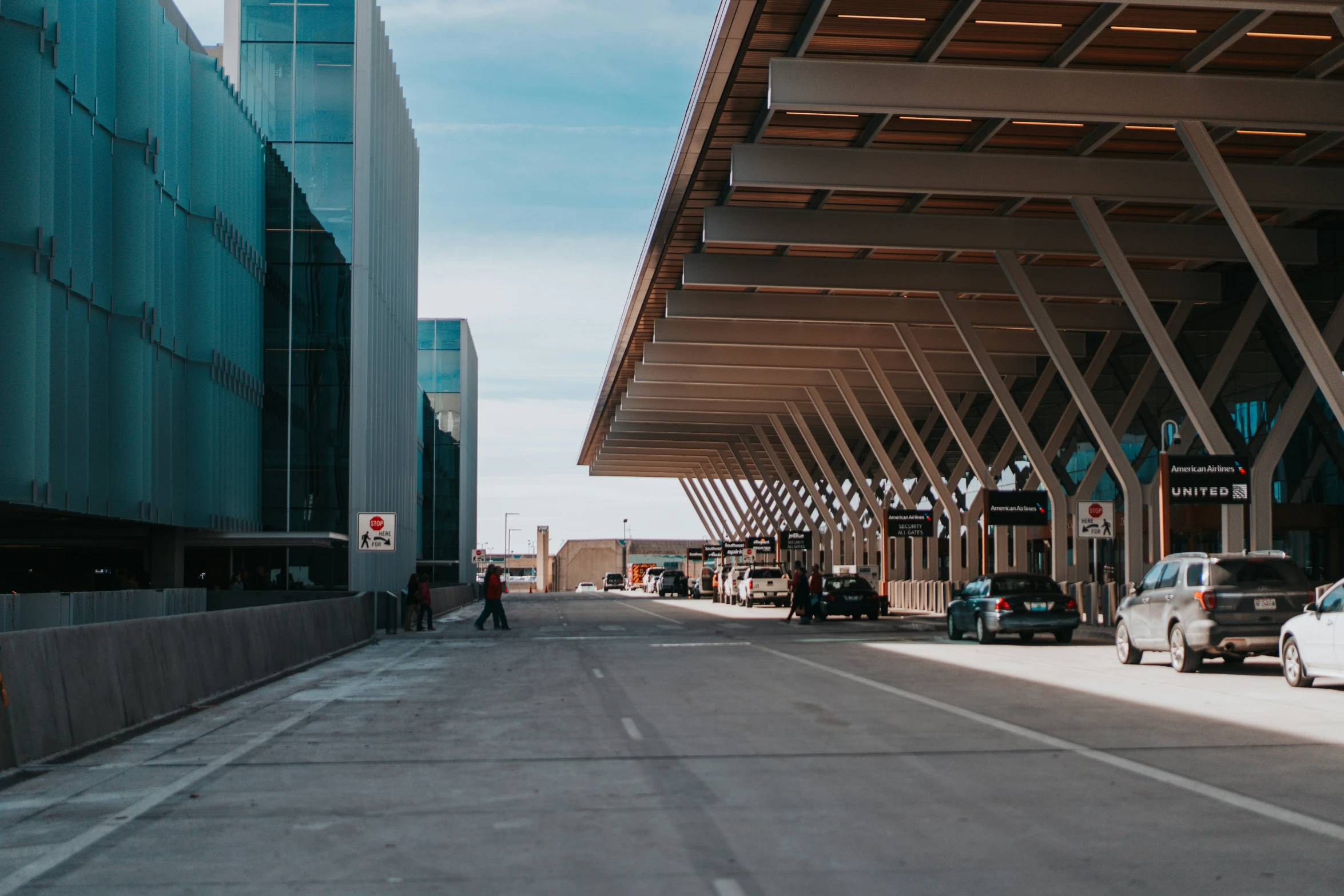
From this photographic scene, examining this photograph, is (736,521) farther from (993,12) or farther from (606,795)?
(606,795)

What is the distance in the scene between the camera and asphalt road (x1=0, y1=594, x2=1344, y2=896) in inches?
287

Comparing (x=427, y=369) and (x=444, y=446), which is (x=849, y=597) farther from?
(x=444, y=446)

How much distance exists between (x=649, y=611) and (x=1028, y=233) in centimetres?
2510

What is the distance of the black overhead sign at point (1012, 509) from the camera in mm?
38188

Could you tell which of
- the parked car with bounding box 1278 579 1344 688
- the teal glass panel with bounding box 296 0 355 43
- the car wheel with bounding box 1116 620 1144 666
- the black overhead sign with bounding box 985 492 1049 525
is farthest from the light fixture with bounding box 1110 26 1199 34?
the teal glass panel with bounding box 296 0 355 43

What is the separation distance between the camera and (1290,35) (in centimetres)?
2341

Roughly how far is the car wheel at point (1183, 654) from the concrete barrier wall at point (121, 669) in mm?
12760

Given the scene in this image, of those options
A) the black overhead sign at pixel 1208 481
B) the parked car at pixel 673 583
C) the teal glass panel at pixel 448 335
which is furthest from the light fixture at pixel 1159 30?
the parked car at pixel 673 583

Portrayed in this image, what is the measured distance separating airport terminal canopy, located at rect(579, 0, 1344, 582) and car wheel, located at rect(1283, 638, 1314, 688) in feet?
28.6

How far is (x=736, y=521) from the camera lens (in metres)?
114

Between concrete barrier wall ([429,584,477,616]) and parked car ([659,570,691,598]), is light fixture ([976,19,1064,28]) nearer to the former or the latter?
concrete barrier wall ([429,584,477,616])

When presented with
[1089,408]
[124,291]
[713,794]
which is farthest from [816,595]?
[713,794]

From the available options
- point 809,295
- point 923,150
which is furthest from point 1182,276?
point 923,150

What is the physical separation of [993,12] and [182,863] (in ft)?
62.8
